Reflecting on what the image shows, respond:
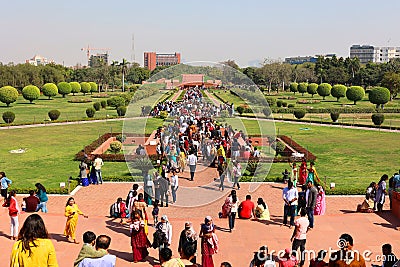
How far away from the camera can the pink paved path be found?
8.73 m

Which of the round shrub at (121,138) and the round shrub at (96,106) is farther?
the round shrub at (96,106)

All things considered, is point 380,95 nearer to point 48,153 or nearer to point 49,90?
point 48,153

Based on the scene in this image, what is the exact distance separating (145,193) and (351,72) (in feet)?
247

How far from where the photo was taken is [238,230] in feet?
32.8

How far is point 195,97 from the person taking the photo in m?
40.4

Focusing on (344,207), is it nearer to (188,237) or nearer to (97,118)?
(188,237)

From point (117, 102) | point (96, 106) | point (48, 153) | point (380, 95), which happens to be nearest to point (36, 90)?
point (96, 106)

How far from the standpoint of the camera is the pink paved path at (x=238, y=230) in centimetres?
873

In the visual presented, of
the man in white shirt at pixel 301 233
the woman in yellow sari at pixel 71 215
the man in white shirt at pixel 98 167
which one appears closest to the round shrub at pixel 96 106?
the man in white shirt at pixel 98 167

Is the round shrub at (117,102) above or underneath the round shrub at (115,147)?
above

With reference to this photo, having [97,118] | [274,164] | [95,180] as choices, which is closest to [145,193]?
[95,180]

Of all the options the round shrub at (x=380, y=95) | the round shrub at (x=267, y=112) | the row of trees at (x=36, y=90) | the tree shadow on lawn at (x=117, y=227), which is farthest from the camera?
the row of trees at (x=36, y=90)

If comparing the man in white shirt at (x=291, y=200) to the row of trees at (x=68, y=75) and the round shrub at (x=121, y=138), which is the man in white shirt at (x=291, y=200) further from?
the row of trees at (x=68, y=75)

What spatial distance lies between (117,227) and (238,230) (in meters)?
2.73
